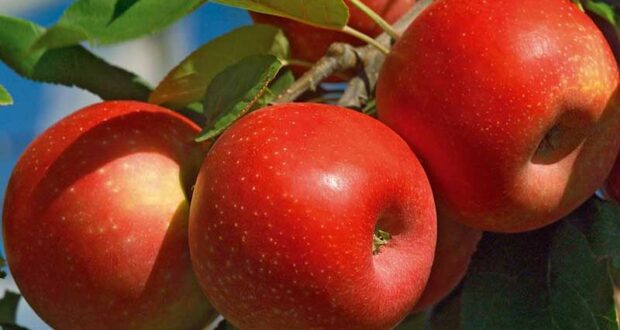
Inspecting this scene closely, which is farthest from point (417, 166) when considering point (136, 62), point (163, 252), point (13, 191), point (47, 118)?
point (47, 118)

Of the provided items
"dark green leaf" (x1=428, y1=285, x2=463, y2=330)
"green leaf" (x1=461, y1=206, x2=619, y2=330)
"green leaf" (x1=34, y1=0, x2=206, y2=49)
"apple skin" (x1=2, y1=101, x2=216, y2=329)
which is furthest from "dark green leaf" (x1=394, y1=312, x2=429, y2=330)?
"green leaf" (x1=34, y1=0, x2=206, y2=49)

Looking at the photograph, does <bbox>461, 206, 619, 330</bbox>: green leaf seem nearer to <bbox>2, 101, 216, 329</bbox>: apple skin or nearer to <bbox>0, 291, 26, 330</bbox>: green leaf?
<bbox>2, 101, 216, 329</bbox>: apple skin

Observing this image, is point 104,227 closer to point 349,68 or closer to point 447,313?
point 349,68

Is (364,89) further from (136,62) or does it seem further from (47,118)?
(47,118)

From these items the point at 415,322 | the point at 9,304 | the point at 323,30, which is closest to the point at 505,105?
the point at 323,30

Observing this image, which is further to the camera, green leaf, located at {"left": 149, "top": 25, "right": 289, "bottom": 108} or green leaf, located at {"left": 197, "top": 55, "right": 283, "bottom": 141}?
green leaf, located at {"left": 149, "top": 25, "right": 289, "bottom": 108}

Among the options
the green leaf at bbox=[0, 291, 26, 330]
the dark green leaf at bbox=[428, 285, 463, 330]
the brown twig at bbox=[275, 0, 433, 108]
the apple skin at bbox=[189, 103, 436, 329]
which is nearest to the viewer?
the apple skin at bbox=[189, 103, 436, 329]
